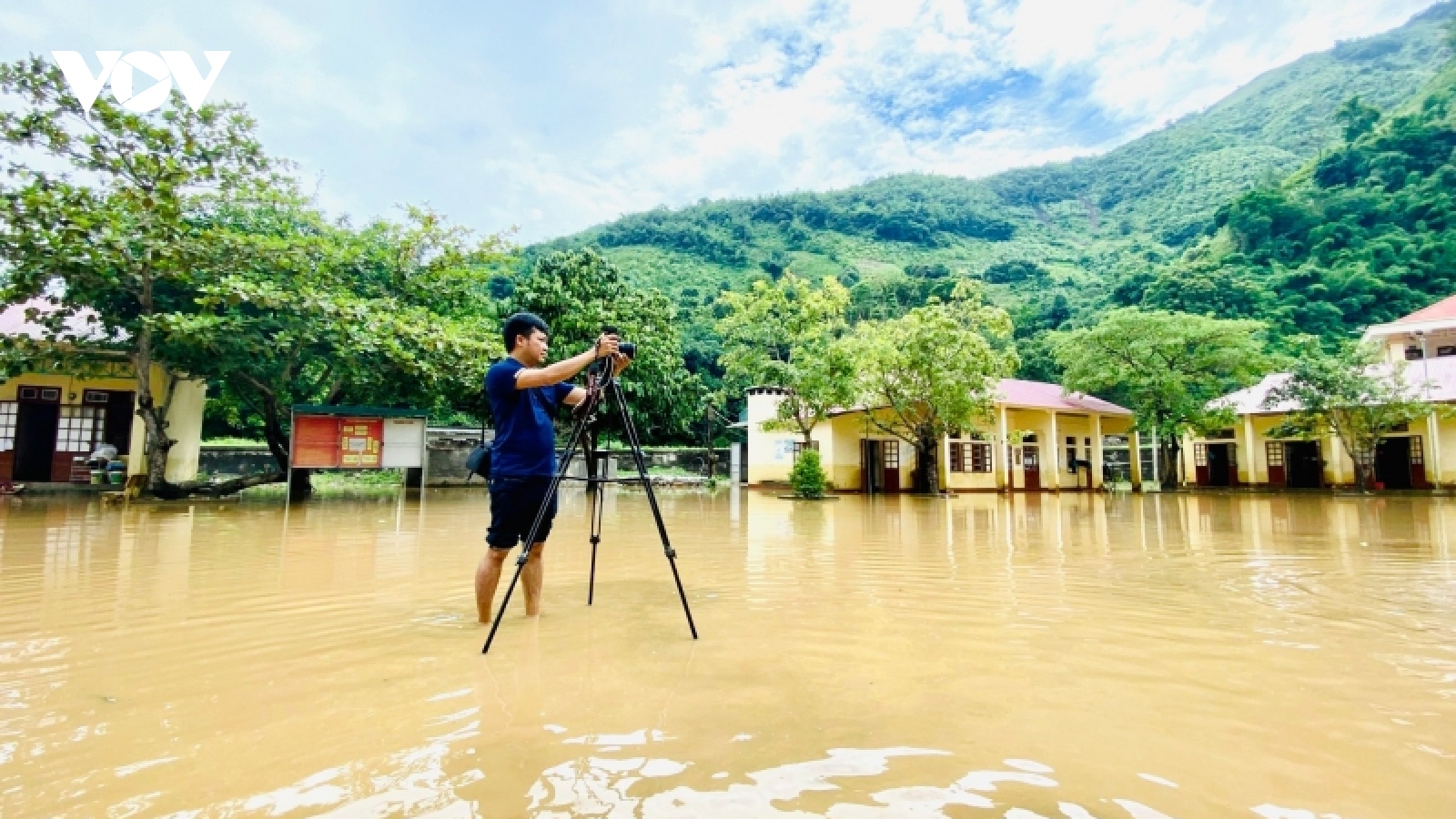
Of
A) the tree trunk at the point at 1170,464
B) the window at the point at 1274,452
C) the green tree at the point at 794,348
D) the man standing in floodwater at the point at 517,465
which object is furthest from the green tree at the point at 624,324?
the window at the point at 1274,452

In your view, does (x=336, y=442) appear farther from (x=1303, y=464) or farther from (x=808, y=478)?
(x=1303, y=464)

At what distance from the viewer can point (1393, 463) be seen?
61.7 ft

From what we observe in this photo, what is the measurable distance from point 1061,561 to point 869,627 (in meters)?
3.03

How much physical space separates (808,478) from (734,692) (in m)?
12.9

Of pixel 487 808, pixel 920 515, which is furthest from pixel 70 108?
pixel 920 515

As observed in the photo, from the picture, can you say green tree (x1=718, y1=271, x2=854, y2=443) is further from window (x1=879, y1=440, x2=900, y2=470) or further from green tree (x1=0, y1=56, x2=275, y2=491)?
green tree (x1=0, y1=56, x2=275, y2=491)

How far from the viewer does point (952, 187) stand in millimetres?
68625

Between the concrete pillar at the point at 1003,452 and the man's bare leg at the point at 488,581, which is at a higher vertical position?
the concrete pillar at the point at 1003,452

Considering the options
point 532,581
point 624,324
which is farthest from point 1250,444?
point 532,581

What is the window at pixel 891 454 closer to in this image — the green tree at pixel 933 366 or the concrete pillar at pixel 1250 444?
the green tree at pixel 933 366

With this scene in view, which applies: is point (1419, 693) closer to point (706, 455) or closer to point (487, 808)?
point (487, 808)

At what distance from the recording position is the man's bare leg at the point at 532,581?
3.29 metres

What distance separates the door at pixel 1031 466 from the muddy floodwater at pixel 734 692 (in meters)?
16.2

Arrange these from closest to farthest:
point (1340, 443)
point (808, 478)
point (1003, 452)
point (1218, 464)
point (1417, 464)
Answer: point (808, 478) < point (1417, 464) < point (1340, 443) < point (1003, 452) < point (1218, 464)
